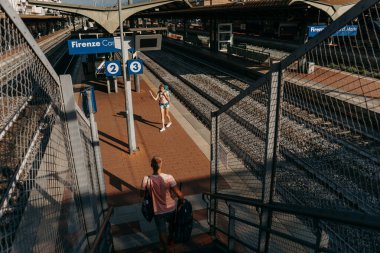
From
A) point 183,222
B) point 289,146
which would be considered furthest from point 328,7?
point 183,222

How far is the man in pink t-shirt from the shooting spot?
4.39 metres

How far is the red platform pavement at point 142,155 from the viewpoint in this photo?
300 inches

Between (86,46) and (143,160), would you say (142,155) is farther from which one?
(86,46)

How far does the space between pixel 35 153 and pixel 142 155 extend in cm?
719

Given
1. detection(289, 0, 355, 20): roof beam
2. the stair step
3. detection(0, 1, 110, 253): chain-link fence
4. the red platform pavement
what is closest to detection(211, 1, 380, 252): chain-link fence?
the stair step

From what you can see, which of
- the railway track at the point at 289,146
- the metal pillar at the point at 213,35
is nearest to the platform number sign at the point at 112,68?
the railway track at the point at 289,146

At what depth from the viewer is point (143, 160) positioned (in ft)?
29.9

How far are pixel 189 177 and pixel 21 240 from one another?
251 inches

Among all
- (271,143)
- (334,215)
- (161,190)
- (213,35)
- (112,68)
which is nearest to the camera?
(334,215)

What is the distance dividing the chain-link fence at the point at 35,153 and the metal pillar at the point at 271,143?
5.90 ft

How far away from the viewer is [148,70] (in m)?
24.2

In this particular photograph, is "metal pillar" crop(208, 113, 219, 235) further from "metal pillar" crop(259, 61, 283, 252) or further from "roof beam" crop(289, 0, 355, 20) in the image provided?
"roof beam" crop(289, 0, 355, 20)

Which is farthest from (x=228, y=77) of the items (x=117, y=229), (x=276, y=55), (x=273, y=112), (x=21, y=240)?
(x=21, y=240)

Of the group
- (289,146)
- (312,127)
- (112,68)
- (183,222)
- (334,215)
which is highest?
(112,68)
